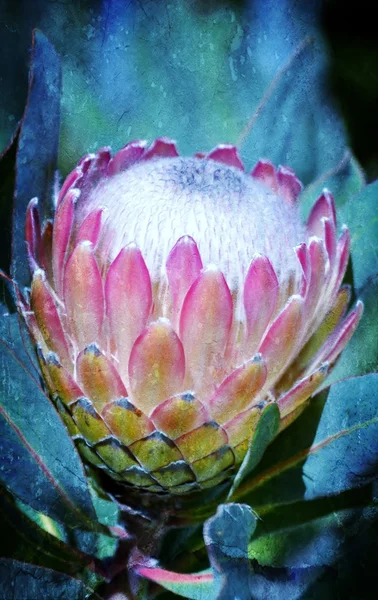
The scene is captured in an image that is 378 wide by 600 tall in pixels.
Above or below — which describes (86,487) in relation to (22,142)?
below

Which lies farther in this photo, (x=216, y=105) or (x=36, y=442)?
(x=216, y=105)

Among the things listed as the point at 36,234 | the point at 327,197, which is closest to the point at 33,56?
the point at 36,234

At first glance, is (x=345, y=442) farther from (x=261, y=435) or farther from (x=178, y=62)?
(x=178, y=62)

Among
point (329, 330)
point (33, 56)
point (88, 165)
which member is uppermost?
point (33, 56)

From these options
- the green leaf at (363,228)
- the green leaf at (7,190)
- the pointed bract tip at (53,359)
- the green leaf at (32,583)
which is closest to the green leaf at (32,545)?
the green leaf at (32,583)

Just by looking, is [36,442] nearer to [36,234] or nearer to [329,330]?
[36,234]

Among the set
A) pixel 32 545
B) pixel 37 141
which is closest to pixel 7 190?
pixel 37 141

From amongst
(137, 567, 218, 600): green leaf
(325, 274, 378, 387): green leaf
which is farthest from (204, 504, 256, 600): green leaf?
(325, 274, 378, 387): green leaf

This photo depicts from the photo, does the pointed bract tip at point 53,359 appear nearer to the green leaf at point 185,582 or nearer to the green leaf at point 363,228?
the green leaf at point 185,582
